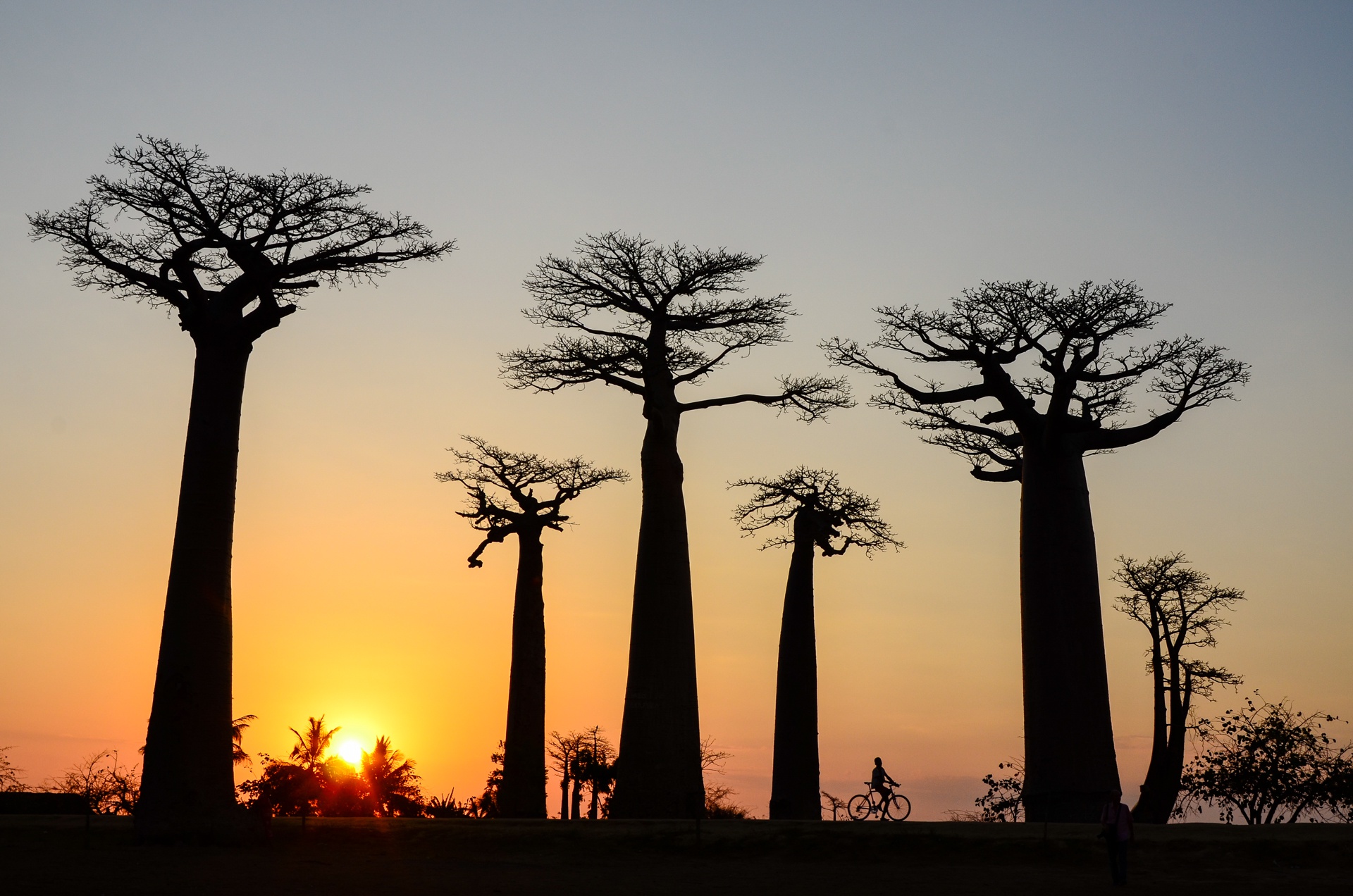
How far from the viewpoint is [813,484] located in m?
25.8

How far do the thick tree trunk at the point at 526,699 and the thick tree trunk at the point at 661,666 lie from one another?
5976 millimetres

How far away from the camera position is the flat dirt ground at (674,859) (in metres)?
11.7

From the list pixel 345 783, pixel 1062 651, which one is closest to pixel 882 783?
pixel 1062 651

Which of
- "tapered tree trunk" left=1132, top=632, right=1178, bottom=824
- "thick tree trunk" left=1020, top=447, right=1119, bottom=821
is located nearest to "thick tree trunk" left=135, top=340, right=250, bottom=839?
"thick tree trunk" left=1020, top=447, right=1119, bottom=821

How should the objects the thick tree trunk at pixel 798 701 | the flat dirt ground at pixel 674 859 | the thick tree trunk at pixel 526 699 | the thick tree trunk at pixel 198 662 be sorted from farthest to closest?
the thick tree trunk at pixel 526 699, the thick tree trunk at pixel 798 701, the thick tree trunk at pixel 198 662, the flat dirt ground at pixel 674 859

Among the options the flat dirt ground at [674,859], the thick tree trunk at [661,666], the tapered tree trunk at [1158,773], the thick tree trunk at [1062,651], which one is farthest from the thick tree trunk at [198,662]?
the tapered tree trunk at [1158,773]

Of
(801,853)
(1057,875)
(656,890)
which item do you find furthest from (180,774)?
(1057,875)

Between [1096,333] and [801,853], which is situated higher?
[1096,333]

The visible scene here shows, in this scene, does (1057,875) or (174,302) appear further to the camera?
(174,302)

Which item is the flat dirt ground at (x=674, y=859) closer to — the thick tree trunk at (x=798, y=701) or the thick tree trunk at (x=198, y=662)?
the thick tree trunk at (x=198, y=662)

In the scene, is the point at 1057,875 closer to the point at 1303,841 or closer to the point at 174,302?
the point at 1303,841

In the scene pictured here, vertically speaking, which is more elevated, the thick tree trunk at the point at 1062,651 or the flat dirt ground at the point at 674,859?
the thick tree trunk at the point at 1062,651

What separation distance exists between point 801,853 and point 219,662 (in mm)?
6693

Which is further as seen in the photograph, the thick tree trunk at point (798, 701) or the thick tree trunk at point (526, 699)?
the thick tree trunk at point (526, 699)
